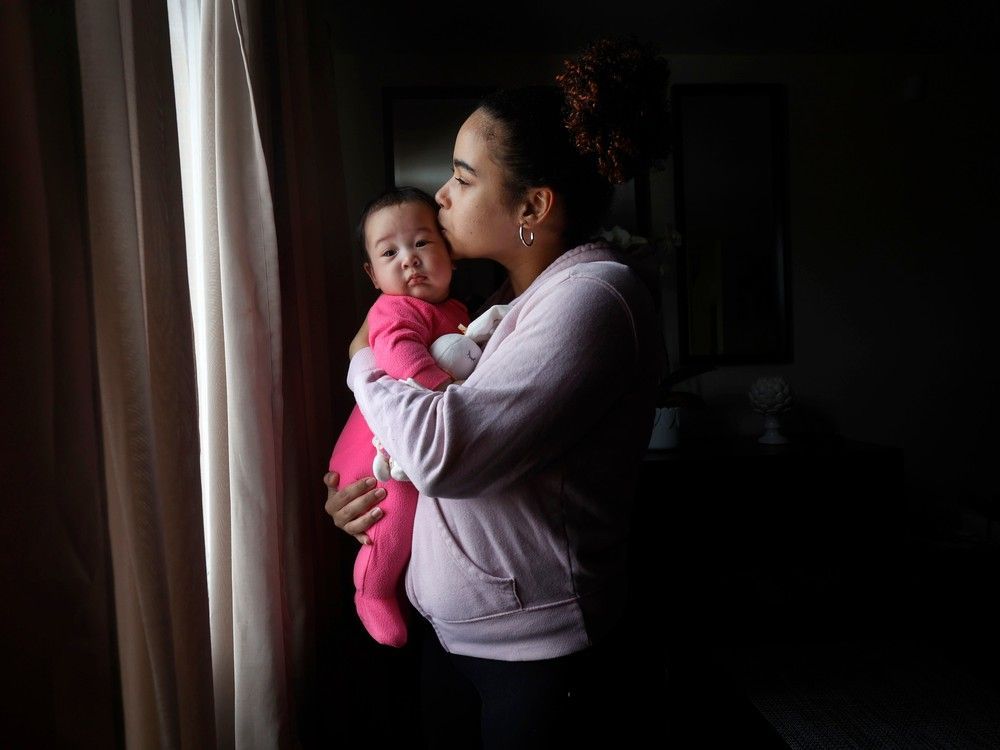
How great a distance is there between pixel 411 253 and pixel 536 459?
59cm

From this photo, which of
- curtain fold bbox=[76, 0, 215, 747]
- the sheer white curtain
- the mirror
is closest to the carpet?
the mirror

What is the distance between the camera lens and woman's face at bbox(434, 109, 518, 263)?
1072 mm

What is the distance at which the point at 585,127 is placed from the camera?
1025mm

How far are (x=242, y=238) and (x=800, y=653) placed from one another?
2520 millimetres

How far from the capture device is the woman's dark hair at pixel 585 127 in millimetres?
1021

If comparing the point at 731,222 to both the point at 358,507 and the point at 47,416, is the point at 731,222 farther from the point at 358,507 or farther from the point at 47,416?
the point at 47,416

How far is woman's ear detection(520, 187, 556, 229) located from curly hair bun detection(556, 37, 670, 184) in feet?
0.29

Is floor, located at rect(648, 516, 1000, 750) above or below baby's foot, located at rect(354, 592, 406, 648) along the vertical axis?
Result: below

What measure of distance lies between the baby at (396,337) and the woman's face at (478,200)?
18 centimetres

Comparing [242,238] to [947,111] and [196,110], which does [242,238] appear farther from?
[947,111]

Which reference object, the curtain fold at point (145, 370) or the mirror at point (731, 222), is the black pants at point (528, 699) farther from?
the mirror at point (731, 222)

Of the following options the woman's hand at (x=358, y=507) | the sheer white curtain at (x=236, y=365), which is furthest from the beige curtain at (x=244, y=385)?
the woman's hand at (x=358, y=507)

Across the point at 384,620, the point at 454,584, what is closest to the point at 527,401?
the point at 454,584

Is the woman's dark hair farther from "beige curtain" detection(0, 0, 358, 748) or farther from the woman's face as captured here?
"beige curtain" detection(0, 0, 358, 748)
